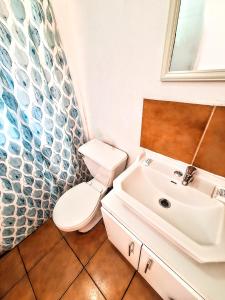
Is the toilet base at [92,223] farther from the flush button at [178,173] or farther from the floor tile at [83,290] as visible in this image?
the flush button at [178,173]

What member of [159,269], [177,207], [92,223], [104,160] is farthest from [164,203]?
[92,223]

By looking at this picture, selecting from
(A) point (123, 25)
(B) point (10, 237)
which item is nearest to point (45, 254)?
(B) point (10, 237)

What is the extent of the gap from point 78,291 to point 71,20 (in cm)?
196

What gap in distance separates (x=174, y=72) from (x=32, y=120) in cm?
98

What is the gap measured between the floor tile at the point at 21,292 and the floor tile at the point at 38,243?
0.31ft

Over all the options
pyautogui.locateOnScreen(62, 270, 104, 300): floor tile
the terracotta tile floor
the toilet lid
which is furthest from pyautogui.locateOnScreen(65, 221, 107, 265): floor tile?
the toilet lid

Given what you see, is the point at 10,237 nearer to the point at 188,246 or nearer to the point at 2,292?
the point at 2,292

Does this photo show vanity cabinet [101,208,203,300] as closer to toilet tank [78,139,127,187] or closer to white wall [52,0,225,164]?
toilet tank [78,139,127,187]

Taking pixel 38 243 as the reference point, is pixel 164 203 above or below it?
above

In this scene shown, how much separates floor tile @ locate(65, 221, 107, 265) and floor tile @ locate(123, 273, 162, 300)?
0.39 meters

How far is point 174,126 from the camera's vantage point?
2.63ft

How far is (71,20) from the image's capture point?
100 cm

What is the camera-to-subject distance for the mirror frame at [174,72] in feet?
1.90

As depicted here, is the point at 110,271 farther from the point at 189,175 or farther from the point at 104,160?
the point at 189,175
